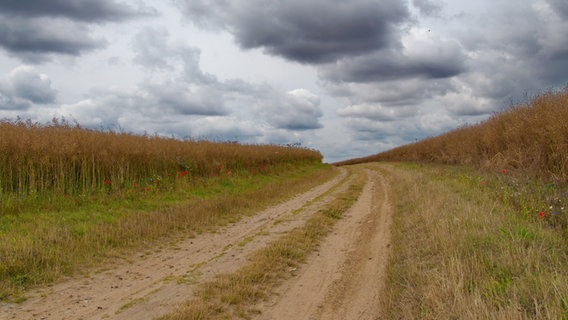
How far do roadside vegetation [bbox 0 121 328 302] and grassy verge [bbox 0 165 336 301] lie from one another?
0.06 ft

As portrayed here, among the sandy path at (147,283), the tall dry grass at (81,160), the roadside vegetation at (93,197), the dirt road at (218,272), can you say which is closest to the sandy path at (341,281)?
the dirt road at (218,272)

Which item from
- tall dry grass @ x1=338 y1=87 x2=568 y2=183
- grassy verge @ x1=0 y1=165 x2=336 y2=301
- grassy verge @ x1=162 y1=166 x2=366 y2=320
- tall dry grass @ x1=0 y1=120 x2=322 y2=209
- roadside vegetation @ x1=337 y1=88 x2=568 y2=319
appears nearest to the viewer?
roadside vegetation @ x1=337 y1=88 x2=568 y2=319

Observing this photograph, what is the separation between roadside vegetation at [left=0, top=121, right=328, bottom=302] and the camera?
22.6 ft

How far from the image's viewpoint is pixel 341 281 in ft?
20.4

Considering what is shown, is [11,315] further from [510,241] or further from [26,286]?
[510,241]

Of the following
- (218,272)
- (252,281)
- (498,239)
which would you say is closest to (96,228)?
(218,272)

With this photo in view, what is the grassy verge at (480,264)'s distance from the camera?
385 cm

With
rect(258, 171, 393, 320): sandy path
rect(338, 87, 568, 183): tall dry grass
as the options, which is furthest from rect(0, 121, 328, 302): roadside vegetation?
rect(338, 87, 568, 183): tall dry grass

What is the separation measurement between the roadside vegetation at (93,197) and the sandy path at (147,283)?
446 millimetres

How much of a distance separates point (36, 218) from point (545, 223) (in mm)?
10243

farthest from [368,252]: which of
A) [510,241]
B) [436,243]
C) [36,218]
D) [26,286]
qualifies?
[36,218]

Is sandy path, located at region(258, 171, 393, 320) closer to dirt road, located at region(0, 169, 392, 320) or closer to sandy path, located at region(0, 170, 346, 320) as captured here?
dirt road, located at region(0, 169, 392, 320)

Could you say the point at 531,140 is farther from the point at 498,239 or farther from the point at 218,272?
the point at 218,272

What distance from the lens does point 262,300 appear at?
5.39 m
